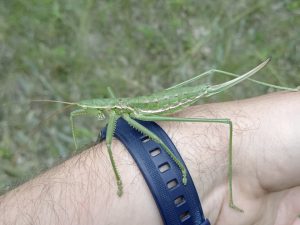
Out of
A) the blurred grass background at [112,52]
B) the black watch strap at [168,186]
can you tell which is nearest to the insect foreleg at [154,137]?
the black watch strap at [168,186]

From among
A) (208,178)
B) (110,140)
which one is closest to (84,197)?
(110,140)

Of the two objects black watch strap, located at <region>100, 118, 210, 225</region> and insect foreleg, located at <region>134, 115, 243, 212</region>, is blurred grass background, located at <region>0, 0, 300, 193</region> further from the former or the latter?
black watch strap, located at <region>100, 118, 210, 225</region>

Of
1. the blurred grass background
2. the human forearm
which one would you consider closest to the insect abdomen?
the human forearm

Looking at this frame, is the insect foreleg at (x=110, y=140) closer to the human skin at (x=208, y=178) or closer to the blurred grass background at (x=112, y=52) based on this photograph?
the human skin at (x=208, y=178)

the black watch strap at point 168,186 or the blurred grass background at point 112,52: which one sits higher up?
the blurred grass background at point 112,52

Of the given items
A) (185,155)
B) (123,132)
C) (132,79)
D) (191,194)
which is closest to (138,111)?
(123,132)

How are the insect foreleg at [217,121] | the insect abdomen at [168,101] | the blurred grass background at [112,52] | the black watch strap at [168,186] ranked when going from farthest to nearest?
the blurred grass background at [112,52] < the insect abdomen at [168,101] < the insect foreleg at [217,121] < the black watch strap at [168,186]

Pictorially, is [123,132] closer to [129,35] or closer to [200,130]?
[200,130]
